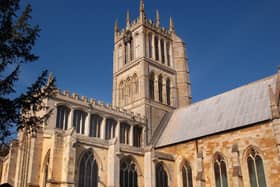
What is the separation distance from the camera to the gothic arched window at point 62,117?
2942 cm

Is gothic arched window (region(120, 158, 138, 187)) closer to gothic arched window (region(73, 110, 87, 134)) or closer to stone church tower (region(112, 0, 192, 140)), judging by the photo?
gothic arched window (region(73, 110, 87, 134))

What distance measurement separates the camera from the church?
25.2 m

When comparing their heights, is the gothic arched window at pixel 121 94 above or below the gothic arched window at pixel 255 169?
above

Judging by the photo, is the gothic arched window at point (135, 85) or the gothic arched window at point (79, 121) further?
the gothic arched window at point (135, 85)

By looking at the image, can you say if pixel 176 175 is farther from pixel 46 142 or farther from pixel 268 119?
pixel 46 142

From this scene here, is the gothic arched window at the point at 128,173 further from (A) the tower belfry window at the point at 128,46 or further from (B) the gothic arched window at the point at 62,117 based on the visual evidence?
(A) the tower belfry window at the point at 128,46

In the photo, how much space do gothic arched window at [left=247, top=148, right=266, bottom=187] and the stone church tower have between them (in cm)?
1396

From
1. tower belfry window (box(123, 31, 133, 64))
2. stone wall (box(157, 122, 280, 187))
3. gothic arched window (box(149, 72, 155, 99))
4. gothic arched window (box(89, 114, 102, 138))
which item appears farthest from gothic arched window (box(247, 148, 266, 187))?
tower belfry window (box(123, 31, 133, 64))

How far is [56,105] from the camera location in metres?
29.5

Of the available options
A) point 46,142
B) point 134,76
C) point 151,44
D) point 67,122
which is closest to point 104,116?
point 67,122

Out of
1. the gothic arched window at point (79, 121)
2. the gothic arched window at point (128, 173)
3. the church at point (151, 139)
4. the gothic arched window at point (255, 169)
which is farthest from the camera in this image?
the gothic arched window at point (79, 121)

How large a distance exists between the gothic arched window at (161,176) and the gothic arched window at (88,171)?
7228mm

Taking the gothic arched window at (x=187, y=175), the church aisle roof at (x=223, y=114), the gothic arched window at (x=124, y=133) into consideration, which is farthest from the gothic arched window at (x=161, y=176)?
the gothic arched window at (x=124, y=133)

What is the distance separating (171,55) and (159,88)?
701 cm
